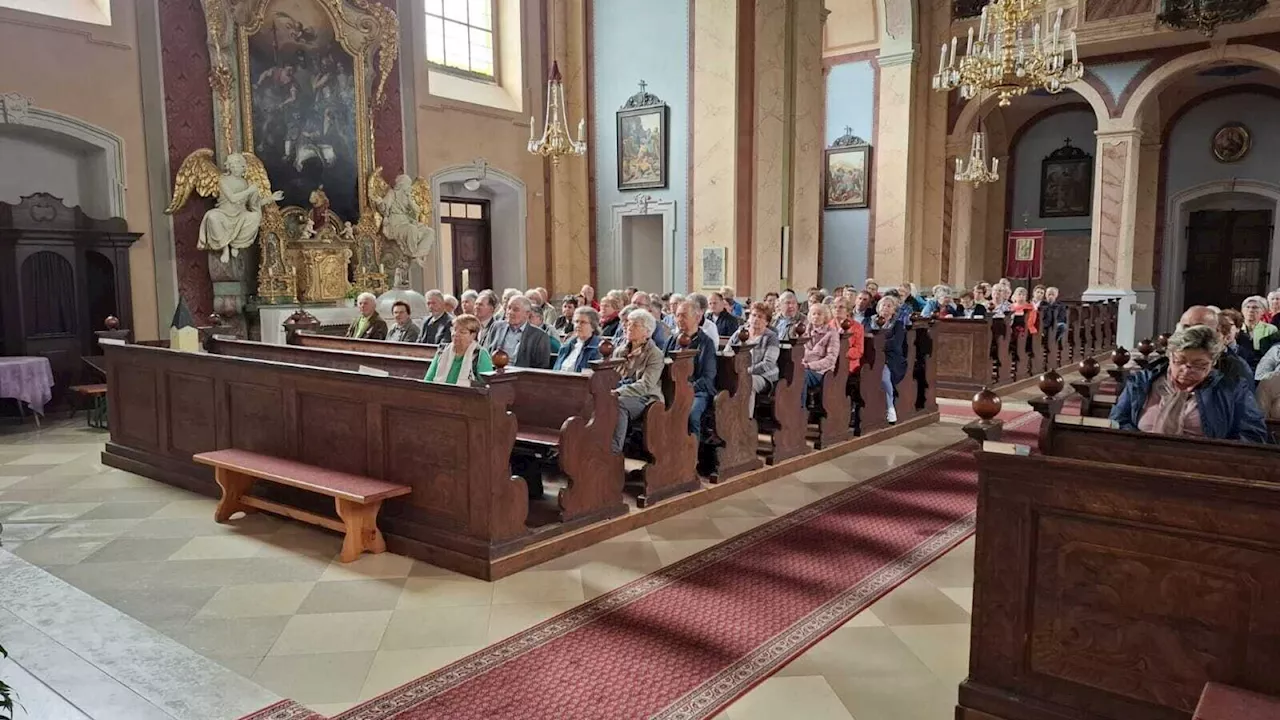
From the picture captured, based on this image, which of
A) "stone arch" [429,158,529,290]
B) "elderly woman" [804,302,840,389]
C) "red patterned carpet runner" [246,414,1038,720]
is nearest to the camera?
"red patterned carpet runner" [246,414,1038,720]

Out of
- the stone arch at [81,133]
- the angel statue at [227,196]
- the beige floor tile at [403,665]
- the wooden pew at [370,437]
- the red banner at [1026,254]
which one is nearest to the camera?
the beige floor tile at [403,665]

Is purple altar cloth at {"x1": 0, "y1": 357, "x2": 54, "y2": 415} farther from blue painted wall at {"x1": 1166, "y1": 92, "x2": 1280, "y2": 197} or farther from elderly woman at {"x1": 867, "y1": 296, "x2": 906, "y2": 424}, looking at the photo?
blue painted wall at {"x1": 1166, "y1": 92, "x2": 1280, "y2": 197}

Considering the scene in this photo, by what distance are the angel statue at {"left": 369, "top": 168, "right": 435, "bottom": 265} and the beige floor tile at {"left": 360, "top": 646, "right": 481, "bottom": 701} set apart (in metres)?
8.39

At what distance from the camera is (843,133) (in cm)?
1498

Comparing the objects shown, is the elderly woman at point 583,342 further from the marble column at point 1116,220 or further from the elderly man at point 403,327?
the marble column at point 1116,220

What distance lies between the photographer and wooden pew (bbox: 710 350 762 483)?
5461 millimetres

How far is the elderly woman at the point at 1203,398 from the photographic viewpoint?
10.7ft

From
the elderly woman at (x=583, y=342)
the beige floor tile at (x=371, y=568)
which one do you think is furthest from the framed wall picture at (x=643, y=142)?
the beige floor tile at (x=371, y=568)

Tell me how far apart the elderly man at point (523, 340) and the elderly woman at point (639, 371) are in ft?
2.77

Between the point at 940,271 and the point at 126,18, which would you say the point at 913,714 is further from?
the point at 940,271

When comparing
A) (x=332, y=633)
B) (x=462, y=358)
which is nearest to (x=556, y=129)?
(x=462, y=358)

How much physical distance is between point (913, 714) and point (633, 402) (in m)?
2.49

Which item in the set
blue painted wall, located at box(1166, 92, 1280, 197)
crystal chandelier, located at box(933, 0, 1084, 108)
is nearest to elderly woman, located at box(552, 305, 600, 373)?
crystal chandelier, located at box(933, 0, 1084, 108)

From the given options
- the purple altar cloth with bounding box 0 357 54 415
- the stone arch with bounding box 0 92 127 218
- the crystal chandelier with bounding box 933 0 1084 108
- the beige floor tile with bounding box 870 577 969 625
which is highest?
the crystal chandelier with bounding box 933 0 1084 108
